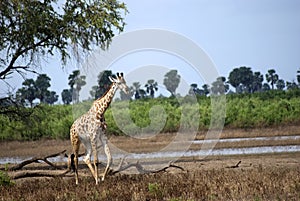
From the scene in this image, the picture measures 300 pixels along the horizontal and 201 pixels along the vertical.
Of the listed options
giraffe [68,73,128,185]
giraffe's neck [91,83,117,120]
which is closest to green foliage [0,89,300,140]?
giraffe [68,73,128,185]

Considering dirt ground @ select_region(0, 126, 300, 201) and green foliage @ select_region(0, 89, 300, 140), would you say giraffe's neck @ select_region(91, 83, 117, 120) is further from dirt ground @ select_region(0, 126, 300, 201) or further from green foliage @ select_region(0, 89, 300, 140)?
green foliage @ select_region(0, 89, 300, 140)

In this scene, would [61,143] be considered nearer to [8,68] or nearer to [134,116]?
[134,116]

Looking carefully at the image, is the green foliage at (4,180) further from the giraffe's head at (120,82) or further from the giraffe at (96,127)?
the giraffe's head at (120,82)

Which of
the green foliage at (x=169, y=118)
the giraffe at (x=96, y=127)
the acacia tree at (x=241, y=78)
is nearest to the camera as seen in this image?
the giraffe at (x=96, y=127)

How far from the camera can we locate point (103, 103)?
15594 mm

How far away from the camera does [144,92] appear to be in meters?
69.5

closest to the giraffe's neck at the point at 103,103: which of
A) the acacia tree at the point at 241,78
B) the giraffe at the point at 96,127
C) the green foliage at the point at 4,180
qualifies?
the giraffe at the point at 96,127

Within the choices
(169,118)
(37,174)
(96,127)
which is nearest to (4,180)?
(37,174)

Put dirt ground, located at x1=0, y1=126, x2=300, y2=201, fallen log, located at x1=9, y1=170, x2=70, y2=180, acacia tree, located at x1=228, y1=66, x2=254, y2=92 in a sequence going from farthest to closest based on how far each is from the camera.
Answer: acacia tree, located at x1=228, y1=66, x2=254, y2=92, fallen log, located at x1=9, y1=170, x2=70, y2=180, dirt ground, located at x1=0, y1=126, x2=300, y2=201

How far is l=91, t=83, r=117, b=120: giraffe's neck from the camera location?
15.5 m

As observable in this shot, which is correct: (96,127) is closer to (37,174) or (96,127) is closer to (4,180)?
(4,180)

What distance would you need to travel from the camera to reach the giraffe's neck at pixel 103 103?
15516 mm

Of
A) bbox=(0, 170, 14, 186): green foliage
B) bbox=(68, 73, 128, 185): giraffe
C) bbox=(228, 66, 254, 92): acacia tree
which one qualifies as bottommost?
bbox=(0, 170, 14, 186): green foliage

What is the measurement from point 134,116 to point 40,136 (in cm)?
712
